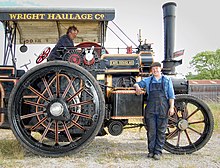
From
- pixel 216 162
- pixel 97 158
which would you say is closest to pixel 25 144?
pixel 97 158

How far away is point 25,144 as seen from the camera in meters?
3.57

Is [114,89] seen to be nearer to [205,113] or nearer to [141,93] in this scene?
[141,93]

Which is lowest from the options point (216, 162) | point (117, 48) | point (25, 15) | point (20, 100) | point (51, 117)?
point (216, 162)

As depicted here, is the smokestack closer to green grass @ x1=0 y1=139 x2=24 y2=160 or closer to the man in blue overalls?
the man in blue overalls

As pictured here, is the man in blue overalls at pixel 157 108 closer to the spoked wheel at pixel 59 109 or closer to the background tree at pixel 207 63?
the spoked wheel at pixel 59 109

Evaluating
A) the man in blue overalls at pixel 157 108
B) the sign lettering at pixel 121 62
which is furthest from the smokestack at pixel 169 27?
the man in blue overalls at pixel 157 108

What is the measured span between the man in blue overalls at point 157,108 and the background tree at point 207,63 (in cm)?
4739

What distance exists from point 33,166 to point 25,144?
416mm

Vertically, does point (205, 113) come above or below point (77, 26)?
below

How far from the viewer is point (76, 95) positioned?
146 inches

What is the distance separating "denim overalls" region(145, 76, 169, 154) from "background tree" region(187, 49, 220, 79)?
47421mm

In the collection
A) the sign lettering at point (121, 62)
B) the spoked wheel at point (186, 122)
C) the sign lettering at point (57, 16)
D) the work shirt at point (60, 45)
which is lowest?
the spoked wheel at point (186, 122)

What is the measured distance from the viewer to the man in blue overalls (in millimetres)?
3658

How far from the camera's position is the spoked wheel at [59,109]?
11.8 ft
